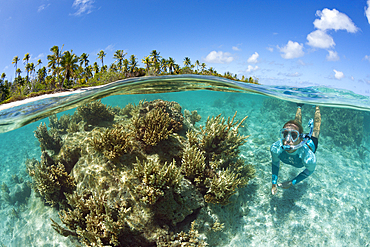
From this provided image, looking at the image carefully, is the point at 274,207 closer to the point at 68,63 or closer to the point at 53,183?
the point at 53,183

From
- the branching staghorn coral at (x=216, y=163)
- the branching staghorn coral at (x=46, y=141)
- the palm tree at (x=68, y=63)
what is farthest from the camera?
the palm tree at (x=68, y=63)

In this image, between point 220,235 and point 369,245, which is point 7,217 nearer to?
point 220,235

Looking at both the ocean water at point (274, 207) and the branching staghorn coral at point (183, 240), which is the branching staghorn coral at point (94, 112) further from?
the branching staghorn coral at point (183, 240)

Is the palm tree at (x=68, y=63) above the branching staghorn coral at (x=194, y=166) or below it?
above

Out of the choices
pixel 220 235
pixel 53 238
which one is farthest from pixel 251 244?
pixel 53 238

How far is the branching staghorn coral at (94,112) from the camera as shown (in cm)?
838

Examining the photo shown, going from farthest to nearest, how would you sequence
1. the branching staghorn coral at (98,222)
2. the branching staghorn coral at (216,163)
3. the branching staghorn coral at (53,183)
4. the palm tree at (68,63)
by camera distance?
the palm tree at (68,63) → the branching staghorn coral at (53,183) → the branching staghorn coral at (216,163) → the branching staghorn coral at (98,222)

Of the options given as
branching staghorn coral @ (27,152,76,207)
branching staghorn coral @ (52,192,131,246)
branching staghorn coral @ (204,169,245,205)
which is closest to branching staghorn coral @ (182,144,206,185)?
branching staghorn coral @ (204,169,245,205)

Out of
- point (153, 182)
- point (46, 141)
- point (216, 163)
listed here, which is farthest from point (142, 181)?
point (46, 141)

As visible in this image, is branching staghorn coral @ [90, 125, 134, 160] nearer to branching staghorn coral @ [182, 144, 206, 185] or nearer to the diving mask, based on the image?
branching staghorn coral @ [182, 144, 206, 185]

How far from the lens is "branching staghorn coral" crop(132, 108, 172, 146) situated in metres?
5.83

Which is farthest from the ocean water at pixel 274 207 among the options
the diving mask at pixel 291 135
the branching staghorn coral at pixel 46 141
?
the branching staghorn coral at pixel 46 141

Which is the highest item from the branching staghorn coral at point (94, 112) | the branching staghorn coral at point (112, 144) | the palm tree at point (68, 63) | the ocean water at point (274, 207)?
the palm tree at point (68, 63)

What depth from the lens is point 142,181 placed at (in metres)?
4.70
